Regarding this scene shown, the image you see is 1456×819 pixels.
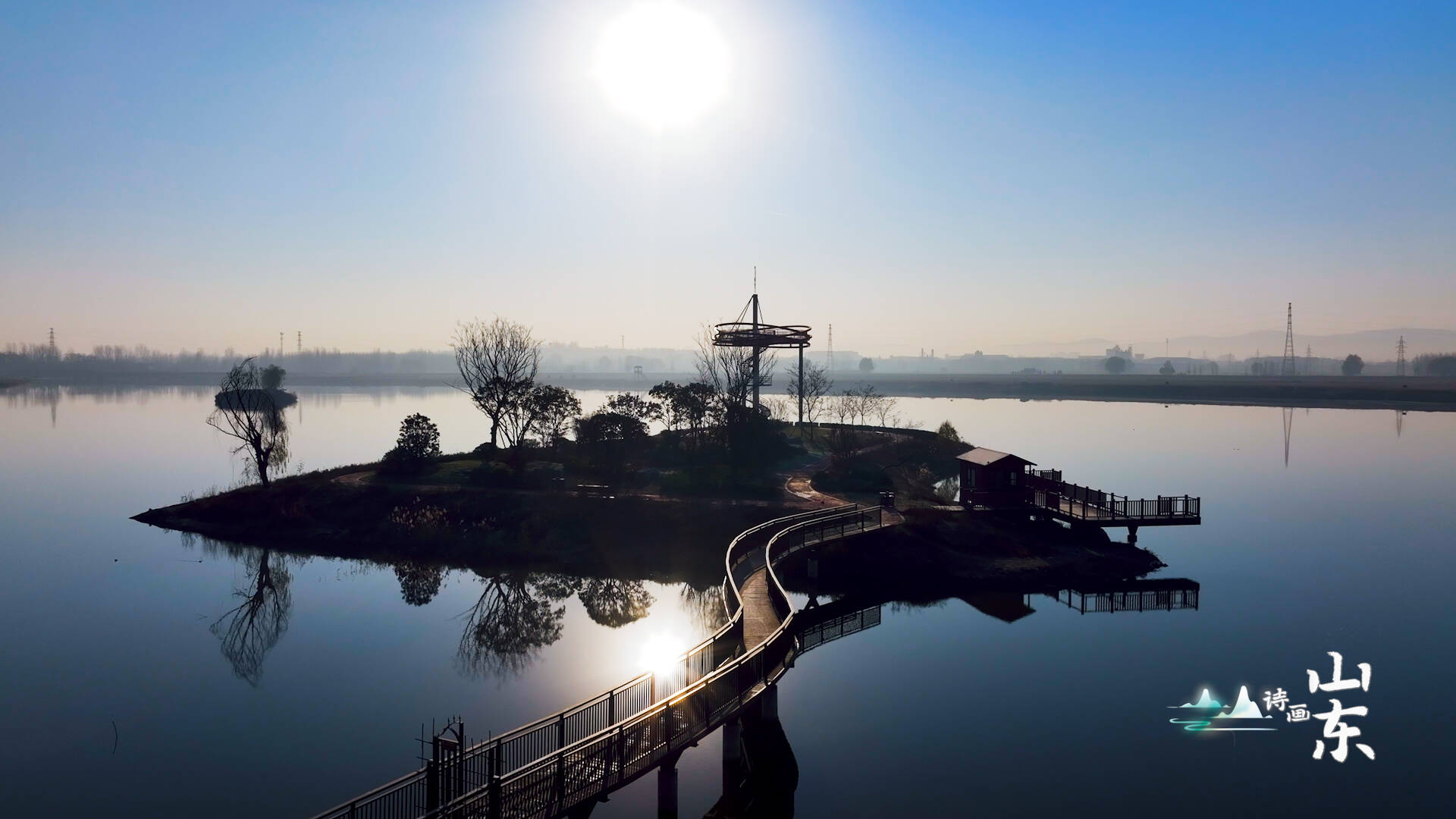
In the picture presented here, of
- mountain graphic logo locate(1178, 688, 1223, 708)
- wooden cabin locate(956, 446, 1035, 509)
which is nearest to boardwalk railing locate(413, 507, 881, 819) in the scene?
mountain graphic logo locate(1178, 688, 1223, 708)

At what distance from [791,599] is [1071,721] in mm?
13709

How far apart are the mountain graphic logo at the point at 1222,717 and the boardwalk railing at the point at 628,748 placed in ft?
33.2

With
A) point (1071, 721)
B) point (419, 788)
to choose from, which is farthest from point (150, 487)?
point (1071, 721)

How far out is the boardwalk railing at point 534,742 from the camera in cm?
1409

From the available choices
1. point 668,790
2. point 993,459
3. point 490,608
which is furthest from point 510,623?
point 993,459

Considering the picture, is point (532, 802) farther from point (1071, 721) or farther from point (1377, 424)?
point (1377, 424)

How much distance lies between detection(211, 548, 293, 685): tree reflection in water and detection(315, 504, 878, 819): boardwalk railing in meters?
11.1

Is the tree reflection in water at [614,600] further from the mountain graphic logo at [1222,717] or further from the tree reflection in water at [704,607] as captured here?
the mountain graphic logo at [1222,717]

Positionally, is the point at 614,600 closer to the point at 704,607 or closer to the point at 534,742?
the point at 704,607

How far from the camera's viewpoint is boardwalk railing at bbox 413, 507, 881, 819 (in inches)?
554

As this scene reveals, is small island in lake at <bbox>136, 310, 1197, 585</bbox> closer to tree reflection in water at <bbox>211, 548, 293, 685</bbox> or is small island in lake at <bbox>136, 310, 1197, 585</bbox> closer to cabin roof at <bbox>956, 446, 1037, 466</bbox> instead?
cabin roof at <bbox>956, 446, 1037, 466</bbox>

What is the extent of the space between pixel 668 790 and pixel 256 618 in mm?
21422

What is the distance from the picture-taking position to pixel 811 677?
974 inches

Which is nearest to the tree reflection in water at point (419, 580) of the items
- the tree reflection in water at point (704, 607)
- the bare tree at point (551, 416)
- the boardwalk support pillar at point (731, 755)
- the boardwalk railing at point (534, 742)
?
the tree reflection in water at point (704, 607)
